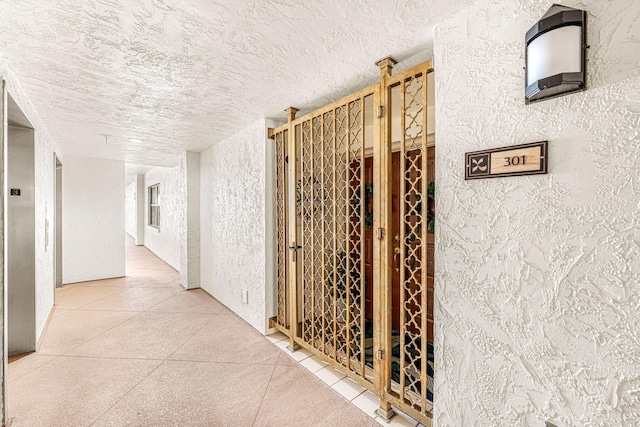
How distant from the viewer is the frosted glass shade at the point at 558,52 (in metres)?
0.97

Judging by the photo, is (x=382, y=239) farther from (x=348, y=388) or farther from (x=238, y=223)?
(x=238, y=223)

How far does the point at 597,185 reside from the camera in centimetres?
97

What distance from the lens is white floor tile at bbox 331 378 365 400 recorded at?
197 cm

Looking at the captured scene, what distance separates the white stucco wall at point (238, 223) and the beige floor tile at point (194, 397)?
713 millimetres

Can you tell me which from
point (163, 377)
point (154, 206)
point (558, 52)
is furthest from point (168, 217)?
point (558, 52)

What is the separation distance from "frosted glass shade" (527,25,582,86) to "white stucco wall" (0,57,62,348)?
315cm

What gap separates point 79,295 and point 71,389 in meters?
2.79

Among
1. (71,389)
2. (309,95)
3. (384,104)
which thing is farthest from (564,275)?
(71,389)

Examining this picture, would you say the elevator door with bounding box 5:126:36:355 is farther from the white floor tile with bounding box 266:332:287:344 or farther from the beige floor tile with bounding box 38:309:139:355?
the white floor tile with bounding box 266:332:287:344

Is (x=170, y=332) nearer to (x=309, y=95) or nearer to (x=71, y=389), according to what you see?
(x=71, y=389)

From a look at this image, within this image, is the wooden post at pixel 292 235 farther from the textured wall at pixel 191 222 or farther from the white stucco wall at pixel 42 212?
the textured wall at pixel 191 222

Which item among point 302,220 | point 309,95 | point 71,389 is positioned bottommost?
point 71,389

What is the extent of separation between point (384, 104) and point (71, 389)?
2.91 m

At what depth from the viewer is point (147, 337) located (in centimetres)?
284
